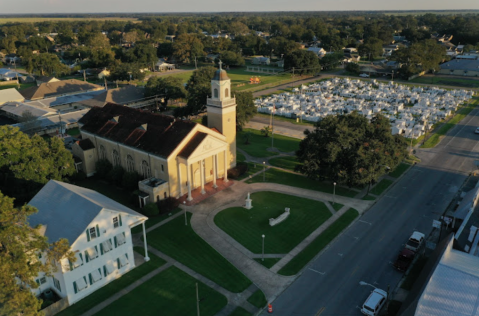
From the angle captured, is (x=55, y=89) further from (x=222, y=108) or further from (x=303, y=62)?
(x=303, y=62)

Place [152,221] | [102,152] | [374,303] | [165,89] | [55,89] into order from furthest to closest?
[55,89]
[165,89]
[102,152]
[152,221]
[374,303]

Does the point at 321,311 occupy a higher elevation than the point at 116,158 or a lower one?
lower

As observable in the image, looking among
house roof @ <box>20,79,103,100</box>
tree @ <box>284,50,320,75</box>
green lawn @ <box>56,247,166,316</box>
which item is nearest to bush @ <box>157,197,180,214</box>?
green lawn @ <box>56,247,166,316</box>

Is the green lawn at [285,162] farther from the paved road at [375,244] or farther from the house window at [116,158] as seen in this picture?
the house window at [116,158]

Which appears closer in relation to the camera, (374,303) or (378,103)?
(374,303)

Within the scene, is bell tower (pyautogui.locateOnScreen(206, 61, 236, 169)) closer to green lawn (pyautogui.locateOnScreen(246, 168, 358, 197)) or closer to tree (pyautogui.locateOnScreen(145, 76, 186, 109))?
green lawn (pyautogui.locateOnScreen(246, 168, 358, 197))

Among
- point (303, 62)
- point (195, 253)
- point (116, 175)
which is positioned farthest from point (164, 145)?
point (303, 62)
